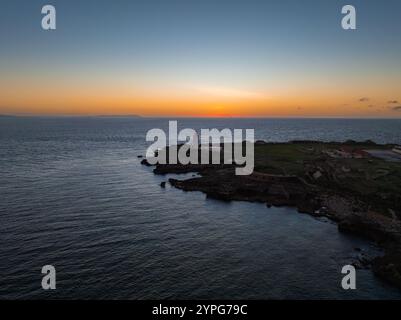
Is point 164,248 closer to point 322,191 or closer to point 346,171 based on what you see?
point 322,191

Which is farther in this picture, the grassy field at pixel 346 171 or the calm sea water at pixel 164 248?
the grassy field at pixel 346 171

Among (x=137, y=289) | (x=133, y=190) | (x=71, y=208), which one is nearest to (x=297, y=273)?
(x=137, y=289)

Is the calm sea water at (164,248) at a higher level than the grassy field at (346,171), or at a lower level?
lower

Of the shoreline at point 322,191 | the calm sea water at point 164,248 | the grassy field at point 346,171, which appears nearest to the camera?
the calm sea water at point 164,248

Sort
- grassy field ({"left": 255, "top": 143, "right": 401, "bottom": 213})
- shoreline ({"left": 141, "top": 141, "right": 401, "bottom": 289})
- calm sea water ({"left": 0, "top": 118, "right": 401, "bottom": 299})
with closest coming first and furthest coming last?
calm sea water ({"left": 0, "top": 118, "right": 401, "bottom": 299}) → shoreline ({"left": 141, "top": 141, "right": 401, "bottom": 289}) → grassy field ({"left": 255, "top": 143, "right": 401, "bottom": 213})

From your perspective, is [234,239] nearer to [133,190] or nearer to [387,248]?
[387,248]

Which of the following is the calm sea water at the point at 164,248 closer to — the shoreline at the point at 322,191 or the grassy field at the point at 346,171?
the shoreline at the point at 322,191

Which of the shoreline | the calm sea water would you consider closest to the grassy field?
the shoreline

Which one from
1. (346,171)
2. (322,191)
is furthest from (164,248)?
(346,171)

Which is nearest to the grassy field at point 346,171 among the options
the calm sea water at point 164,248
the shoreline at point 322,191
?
the shoreline at point 322,191

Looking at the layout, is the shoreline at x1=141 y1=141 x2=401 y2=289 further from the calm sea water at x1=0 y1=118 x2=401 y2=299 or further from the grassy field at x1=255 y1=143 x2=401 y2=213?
the calm sea water at x1=0 y1=118 x2=401 y2=299

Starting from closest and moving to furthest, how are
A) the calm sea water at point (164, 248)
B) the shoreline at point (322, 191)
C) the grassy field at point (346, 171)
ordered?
the calm sea water at point (164, 248) → the shoreline at point (322, 191) → the grassy field at point (346, 171)
